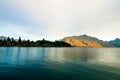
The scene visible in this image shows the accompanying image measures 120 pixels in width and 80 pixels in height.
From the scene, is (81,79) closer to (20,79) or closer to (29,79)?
(29,79)

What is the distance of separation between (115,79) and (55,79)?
15.7 meters

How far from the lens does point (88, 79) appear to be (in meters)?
30.0

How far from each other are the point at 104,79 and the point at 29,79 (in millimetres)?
19082

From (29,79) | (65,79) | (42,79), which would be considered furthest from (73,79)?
(29,79)

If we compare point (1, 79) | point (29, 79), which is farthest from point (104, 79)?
point (1, 79)

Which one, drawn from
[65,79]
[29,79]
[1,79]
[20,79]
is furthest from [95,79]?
[1,79]

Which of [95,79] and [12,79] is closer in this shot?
[12,79]

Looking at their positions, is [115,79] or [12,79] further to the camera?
[115,79]

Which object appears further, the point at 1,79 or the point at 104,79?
the point at 104,79

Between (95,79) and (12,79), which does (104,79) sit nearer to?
(95,79)

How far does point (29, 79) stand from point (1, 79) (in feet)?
21.3

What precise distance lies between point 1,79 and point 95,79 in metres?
23.1

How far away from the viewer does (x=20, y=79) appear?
93.4 ft

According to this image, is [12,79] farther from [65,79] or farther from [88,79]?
[88,79]
